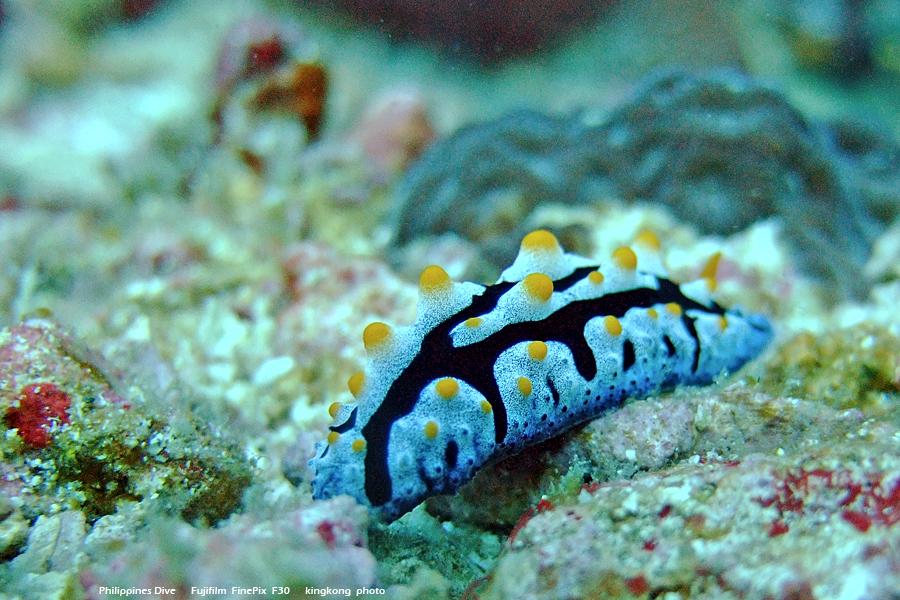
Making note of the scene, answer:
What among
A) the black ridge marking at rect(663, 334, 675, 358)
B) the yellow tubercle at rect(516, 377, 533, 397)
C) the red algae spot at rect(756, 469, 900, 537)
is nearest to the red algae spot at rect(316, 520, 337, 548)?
the yellow tubercle at rect(516, 377, 533, 397)

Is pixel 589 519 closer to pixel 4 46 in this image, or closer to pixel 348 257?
pixel 348 257

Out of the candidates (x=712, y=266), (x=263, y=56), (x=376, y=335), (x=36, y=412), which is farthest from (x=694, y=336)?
(x=263, y=56)

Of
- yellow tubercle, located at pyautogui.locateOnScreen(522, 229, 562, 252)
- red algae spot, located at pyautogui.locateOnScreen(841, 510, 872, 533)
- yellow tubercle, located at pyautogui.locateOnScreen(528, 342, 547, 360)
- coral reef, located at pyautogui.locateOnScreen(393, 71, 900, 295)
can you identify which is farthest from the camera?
coral reef, located at pyautogui.locateOnScreen(393, 71, 900, 295)

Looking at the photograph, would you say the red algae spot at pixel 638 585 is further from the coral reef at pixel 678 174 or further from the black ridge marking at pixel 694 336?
the coral reef at pixel 678 174

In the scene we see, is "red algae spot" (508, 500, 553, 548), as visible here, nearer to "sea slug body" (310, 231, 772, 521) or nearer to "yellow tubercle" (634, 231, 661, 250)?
"sea slug body" (310, 231, 772, 521)

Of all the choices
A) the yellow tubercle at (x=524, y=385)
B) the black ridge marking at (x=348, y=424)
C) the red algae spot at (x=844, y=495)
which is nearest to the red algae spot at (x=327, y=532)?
the black ridge marking at (x=348, y=424)

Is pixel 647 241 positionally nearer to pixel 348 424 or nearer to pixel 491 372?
pixel 491 372
